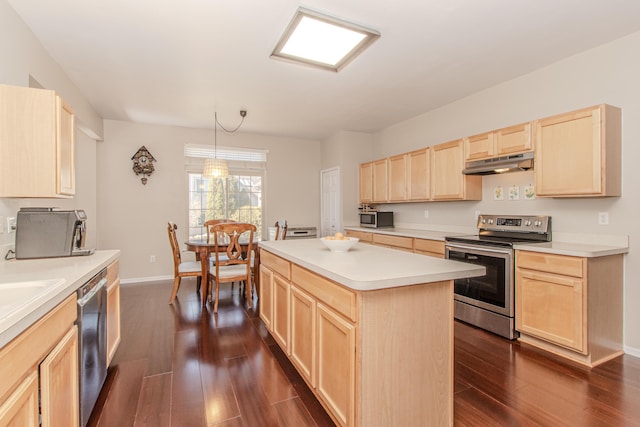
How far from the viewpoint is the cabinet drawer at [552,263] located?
236 cm

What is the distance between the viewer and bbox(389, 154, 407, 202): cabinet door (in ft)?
15.2

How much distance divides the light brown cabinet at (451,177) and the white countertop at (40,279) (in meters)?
3.53

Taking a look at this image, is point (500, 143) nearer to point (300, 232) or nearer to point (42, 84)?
point (300, 232)

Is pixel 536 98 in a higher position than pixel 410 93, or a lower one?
lower

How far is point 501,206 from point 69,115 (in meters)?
4.07

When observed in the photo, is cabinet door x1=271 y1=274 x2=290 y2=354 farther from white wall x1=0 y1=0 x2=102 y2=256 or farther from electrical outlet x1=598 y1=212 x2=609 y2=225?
electrical outlet x1=598 y1=212 x2=609 y2=225

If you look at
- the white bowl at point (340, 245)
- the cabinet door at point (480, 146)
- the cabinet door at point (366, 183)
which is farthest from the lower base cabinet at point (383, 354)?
the cabinet door at point (366, 183)

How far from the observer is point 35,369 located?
3.66 feet

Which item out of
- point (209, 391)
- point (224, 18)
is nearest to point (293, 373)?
point (209, 391)

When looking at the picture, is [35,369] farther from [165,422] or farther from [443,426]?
[443,426]

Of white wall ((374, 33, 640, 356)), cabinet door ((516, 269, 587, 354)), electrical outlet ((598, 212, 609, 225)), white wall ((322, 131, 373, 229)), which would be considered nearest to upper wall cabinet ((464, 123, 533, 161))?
white wall ((374, 33, 640, 356))

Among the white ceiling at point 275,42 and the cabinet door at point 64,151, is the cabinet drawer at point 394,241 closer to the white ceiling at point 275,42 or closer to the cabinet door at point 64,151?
the white ceiling at point 275,42

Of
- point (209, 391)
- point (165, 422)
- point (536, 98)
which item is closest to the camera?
point (165, 422)

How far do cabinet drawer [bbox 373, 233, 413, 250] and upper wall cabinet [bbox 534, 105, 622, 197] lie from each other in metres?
1.59
